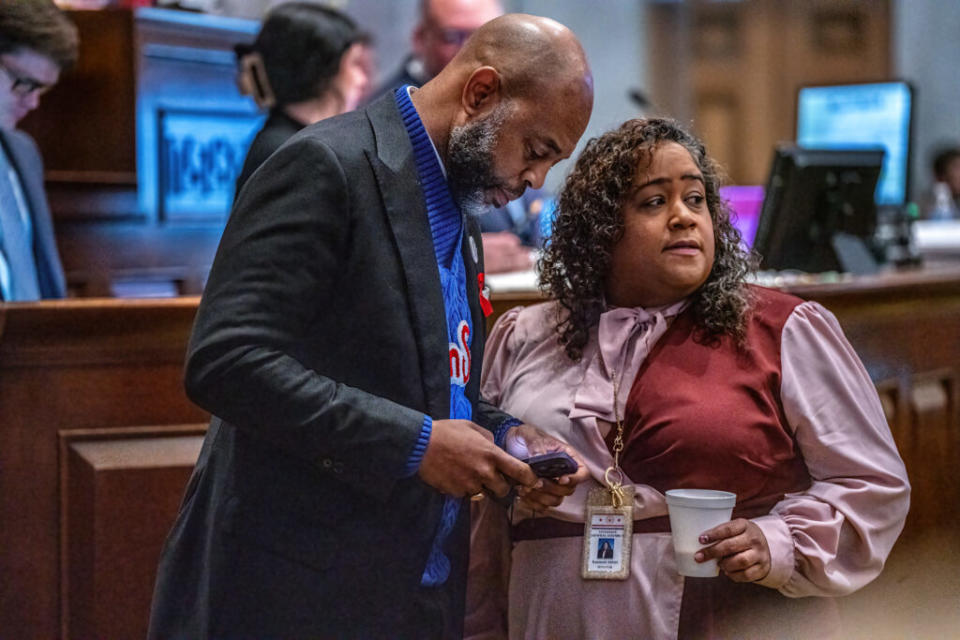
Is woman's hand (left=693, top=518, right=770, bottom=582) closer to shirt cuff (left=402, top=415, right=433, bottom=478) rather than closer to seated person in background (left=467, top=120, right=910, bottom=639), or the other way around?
seated person in background (left=467, top=120, right=910, bottom=639)

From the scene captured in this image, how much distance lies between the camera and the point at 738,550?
1.71 m

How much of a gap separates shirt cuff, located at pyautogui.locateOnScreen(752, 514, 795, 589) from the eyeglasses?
198cm

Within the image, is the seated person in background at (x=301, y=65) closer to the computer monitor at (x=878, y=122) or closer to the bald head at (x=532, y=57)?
the bald head at (x=532, y=57)

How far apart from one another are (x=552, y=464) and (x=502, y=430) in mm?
201

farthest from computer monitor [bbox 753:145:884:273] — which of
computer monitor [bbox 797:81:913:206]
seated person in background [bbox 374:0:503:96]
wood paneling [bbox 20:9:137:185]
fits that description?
wood paneling [bbox 20:9:137:185]

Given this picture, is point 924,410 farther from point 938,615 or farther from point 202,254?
point 202,254

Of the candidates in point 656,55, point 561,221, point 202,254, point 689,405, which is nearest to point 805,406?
point 689,405

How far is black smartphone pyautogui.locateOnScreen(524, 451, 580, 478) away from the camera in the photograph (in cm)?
158

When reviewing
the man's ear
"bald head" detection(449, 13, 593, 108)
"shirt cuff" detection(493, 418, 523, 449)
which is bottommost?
→ "shirt cuff" detection(493, 418, 523, 449)

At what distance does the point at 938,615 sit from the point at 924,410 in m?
0.65

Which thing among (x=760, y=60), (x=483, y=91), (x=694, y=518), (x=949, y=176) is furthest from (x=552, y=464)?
(x=760, y=60)

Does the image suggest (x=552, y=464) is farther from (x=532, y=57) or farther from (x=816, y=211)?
(x=816, y=211)

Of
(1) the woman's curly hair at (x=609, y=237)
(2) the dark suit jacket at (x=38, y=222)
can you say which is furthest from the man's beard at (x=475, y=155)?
(2) the dark suit jacket at (x=38, y=222)

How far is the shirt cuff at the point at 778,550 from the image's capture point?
68.6 inches
